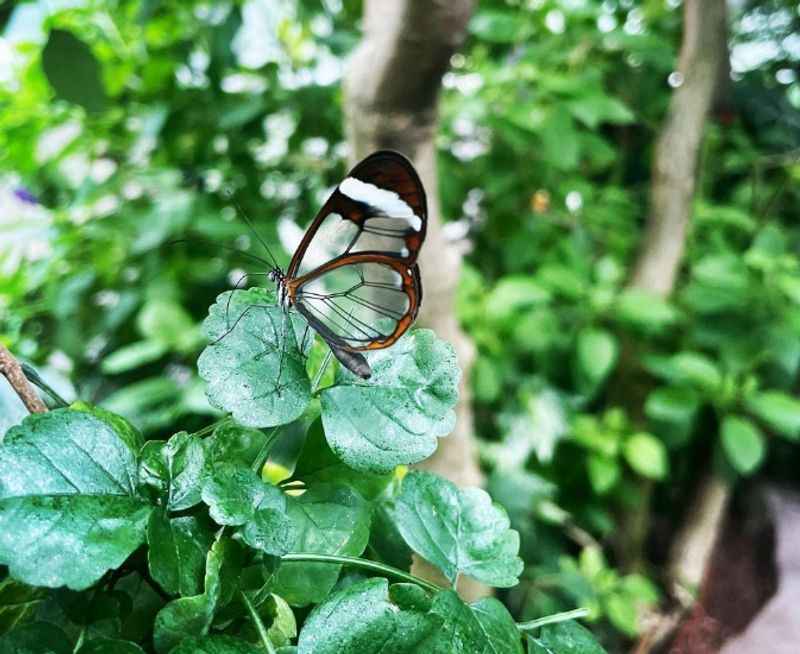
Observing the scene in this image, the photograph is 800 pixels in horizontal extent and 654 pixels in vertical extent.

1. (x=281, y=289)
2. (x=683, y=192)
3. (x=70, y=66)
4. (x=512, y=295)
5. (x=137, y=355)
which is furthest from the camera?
(x=683, y=192)

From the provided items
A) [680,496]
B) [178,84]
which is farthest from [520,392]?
[178,84]

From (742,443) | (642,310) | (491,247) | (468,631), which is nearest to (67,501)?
(468,631)

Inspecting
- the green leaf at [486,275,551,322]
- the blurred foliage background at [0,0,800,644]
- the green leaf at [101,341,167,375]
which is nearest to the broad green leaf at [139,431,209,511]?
the blurred foliage background at [0,0,800,644]

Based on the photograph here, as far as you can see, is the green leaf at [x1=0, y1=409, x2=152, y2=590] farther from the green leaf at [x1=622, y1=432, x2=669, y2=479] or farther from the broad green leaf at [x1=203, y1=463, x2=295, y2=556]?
the green leaf at [x1=622, y1=432, x2=669, y2=479]

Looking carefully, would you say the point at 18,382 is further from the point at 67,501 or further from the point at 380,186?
the point at 380,186

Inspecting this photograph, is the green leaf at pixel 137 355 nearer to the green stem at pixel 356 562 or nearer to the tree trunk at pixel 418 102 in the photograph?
the tree trunk at pixel 418 102

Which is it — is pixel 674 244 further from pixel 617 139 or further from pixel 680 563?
pixel 680 563

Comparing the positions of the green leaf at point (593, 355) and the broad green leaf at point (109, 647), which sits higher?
the broad green leaf at point (109, 647)

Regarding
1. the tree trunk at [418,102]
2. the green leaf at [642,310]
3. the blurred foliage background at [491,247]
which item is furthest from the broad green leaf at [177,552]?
the green leaf at [642,310]
